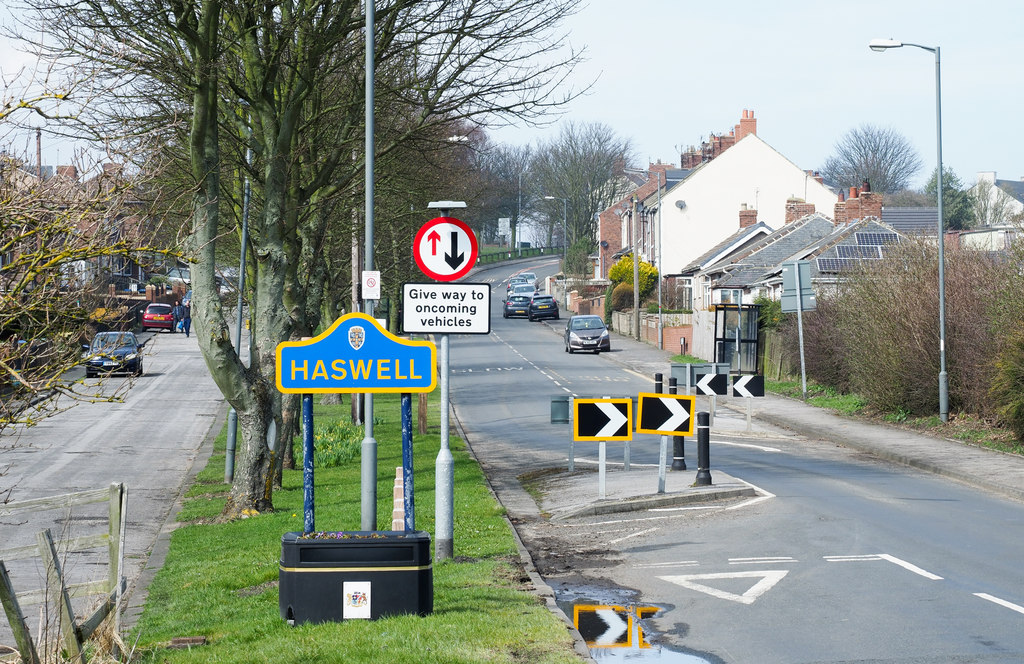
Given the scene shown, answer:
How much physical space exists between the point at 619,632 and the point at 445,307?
3.85 meters

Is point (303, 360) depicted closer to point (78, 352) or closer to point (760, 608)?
point (78, 352)

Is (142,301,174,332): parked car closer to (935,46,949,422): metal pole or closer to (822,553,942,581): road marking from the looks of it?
(935,46,949,422): metal pole

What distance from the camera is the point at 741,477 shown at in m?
17.8

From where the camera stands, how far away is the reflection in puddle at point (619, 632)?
25.9 feet

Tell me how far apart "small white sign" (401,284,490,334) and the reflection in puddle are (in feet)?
9.42

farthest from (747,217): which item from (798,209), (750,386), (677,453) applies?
(677,453)

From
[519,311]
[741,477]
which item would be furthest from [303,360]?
[519,311]

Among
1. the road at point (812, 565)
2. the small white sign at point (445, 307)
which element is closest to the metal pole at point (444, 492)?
the small white sign at point (445, 307)

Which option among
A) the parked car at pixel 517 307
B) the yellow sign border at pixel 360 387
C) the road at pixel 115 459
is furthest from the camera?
the parked car at pixel 517 307

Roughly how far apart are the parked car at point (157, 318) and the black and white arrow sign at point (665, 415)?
5510cm

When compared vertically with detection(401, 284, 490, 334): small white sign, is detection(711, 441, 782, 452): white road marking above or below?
below

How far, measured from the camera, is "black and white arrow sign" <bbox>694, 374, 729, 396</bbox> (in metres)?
18.6

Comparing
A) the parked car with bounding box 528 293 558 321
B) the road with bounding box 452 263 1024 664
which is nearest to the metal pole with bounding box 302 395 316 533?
the road with bounding box 452 263 1024 664

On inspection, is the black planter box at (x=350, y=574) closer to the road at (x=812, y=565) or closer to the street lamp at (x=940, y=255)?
the road at (x=812, y=565)
